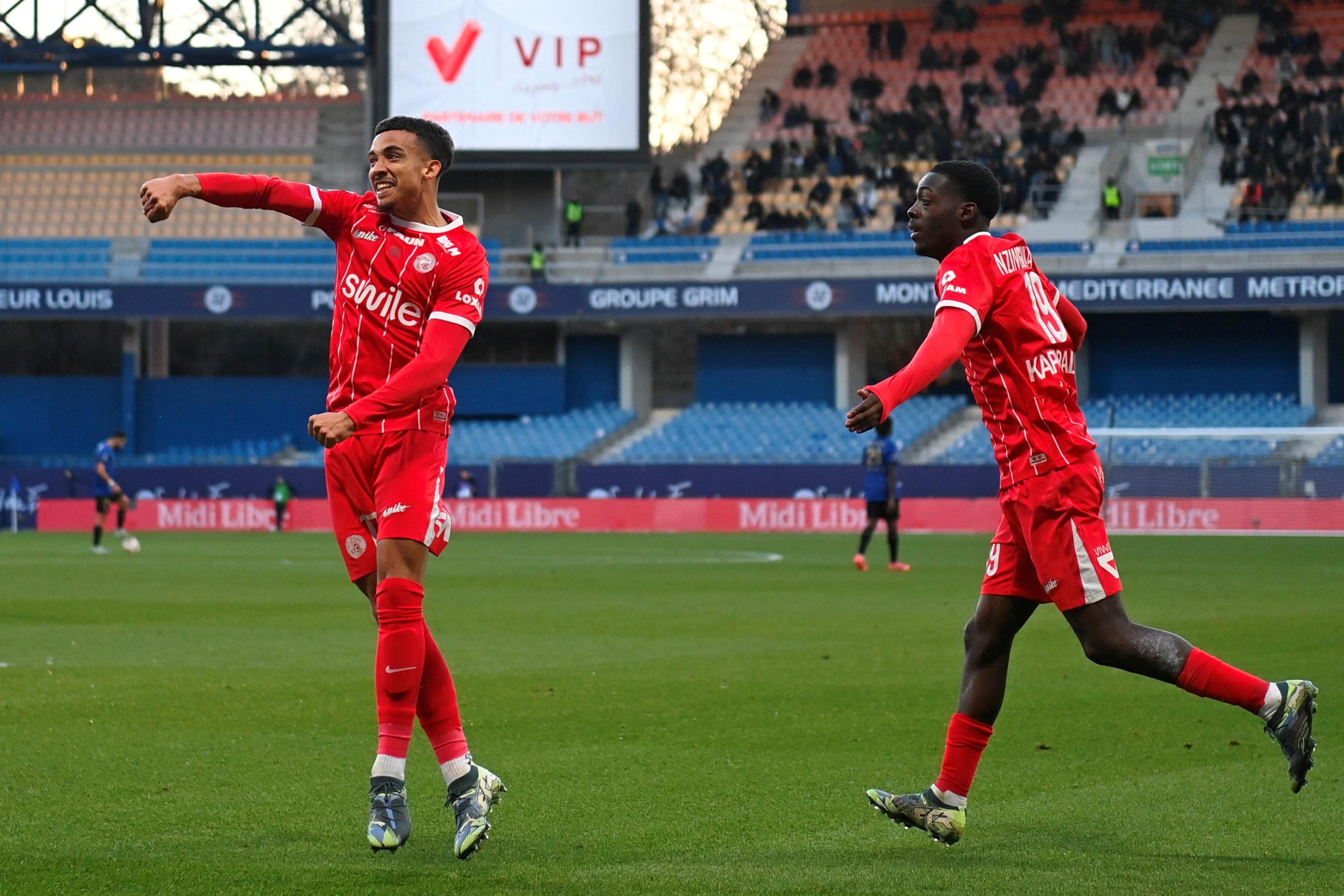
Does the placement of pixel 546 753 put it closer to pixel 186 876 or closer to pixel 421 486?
pixel 421 486

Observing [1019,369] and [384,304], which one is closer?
[1019,369]

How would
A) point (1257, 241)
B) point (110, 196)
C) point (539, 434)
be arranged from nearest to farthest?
point (1257, 241) < point (539, 434) < point (110, 196)

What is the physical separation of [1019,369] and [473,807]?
222cm

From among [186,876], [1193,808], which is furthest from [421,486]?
[1193,808]

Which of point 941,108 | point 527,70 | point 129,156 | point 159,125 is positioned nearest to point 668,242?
point 527,70

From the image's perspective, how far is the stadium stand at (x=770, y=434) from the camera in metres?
38.9

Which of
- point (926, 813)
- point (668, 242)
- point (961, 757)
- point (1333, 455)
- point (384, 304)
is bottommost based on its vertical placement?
point (926, 813)

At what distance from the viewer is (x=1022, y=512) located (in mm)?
5438

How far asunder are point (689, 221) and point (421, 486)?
4066cm

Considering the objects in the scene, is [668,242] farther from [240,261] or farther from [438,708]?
[438,708]

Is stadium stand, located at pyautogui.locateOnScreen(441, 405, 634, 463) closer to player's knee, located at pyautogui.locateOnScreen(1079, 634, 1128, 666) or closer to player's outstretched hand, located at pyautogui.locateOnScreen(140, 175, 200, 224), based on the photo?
player's outstretched hand, located at pyautogui.locateOnScreen(140, 175, 200, 224)

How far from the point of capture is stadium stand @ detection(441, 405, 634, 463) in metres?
41.7

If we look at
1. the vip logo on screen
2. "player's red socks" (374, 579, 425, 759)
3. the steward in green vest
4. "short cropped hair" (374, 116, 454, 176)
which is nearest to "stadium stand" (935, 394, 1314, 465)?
the steward in green vest

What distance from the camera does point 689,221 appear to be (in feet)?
150
